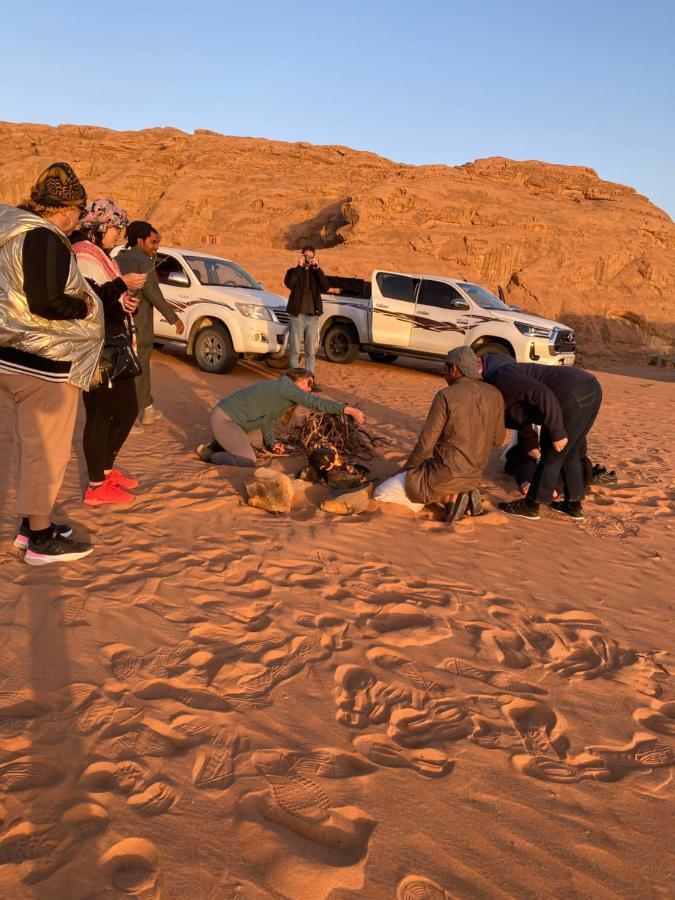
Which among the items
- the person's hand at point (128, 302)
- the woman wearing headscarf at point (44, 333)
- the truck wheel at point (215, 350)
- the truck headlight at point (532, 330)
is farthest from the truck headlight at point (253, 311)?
the woman wearing headscarf at point (44, 333)

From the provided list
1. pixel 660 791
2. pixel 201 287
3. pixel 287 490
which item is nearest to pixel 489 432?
pixel 287 490

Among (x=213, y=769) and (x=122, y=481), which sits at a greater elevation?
(x=122, y=481)

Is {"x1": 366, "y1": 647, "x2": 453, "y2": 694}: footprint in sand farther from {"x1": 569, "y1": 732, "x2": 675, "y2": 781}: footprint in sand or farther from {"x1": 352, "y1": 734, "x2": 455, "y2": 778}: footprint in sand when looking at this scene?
{"x1": 569, "y1": 732, "x2": 675, "y2": 781}: footprint in sand

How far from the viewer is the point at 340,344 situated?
1374 centimetres

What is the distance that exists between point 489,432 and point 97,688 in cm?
334

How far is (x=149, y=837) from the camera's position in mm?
2035

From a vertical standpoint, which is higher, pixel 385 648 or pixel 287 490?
pixel 287 490


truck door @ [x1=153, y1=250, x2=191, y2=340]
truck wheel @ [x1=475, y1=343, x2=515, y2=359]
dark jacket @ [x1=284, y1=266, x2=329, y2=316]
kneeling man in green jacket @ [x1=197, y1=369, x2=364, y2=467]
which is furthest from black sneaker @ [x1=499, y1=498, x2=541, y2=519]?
truck wheel @ [x1=475, y1=343, x2=515, y2=359]

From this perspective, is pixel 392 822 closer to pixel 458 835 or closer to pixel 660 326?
pixel 458 835

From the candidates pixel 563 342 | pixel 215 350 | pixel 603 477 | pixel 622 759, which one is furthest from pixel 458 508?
pixel 563 342

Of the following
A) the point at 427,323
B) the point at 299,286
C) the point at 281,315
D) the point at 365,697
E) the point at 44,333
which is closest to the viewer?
the point at 365,697

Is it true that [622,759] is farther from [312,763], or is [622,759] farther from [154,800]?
[154,800]

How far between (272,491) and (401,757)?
2.72 m

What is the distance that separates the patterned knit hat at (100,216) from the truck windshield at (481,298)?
30.4ft
